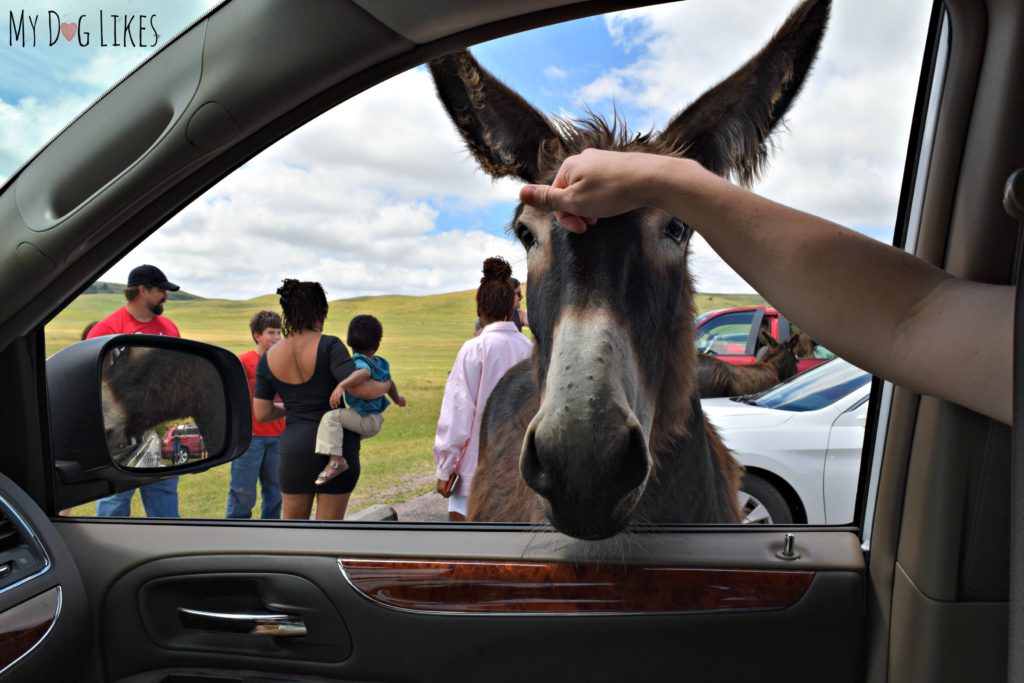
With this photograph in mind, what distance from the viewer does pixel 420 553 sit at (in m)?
1.59

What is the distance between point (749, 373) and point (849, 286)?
235 centimetres

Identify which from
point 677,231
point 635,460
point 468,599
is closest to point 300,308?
point 677,231

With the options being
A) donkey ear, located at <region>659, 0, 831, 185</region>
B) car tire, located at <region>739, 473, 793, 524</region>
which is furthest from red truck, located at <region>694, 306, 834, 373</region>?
donkey ear, located at <region>659, 0, 831, 185</region>

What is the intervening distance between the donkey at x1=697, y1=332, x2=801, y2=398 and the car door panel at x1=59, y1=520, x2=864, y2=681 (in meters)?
1.28

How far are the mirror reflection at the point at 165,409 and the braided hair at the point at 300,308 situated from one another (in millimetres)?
2055

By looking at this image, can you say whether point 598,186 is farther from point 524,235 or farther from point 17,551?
point 17,551

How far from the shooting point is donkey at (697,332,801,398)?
288 centimetres

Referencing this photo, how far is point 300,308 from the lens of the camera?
377 centimetres

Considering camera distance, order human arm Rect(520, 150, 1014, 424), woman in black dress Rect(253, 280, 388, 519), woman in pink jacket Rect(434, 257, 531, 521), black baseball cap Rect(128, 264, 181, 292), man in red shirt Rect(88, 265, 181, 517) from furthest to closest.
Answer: woman in black dress Rect(253, 280, 388, 519), woman in pink jacket Rect(434, 257, 531, 521), black baseball cap Rect(128, 264, 181, 292), man in red shirt Rect(88, 265, 181, 517), human arm Rect(520, 150, 1014, 424)

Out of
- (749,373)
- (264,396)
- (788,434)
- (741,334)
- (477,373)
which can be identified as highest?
(741,334)

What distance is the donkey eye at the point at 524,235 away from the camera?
197 centimetres

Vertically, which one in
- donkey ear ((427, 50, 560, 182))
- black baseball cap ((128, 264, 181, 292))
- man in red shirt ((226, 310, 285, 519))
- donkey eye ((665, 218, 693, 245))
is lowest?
man in red shirt ((226, 310, 285, 519))

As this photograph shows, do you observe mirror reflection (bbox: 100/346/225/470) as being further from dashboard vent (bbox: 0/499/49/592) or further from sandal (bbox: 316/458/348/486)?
sandal (bbox: 316/458/348/486)

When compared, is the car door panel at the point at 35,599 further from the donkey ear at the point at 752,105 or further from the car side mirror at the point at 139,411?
the donkey ear at the point at 752,105
